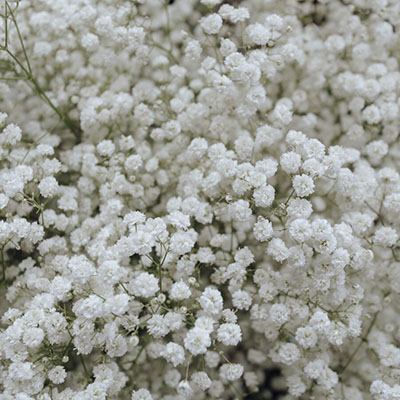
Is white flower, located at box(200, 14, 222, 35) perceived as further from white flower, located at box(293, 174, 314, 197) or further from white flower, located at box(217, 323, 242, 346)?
white flower, located at box(217, 323, 242, 346)

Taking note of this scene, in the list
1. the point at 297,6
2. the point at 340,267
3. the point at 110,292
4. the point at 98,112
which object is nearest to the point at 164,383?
the point at 110,292

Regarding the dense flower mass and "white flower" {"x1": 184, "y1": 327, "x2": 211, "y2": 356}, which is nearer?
"white flower" {"x1": 184, "y1": 327, "x2": 211, "y2": 356}

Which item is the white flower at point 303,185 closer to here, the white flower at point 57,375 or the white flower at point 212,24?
the white flower at point 212,24

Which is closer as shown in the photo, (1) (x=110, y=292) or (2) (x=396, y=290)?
(1) (x=110, y=292)

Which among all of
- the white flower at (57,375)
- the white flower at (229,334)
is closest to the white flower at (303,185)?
the white flower at (229,334)

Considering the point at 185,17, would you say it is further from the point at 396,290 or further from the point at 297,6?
the point at 396,290

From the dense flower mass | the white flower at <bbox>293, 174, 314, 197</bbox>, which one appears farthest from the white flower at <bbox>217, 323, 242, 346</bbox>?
the white flower at <bbox>293, 174, 314, 197</bbox>

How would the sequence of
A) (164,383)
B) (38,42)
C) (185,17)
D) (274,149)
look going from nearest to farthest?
(164,383), (274,149), (38,42), (185,17)

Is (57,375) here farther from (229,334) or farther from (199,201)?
(199,201)
